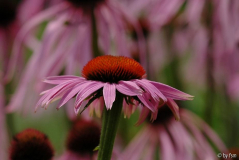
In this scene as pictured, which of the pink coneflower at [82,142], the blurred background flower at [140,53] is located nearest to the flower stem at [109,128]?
the pink coneflower at [82,142]

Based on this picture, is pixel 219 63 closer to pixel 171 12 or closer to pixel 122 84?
pixel 171 12

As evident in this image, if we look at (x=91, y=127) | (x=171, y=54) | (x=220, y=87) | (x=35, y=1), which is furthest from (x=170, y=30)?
(x=91, y=127)

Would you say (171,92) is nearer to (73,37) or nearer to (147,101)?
(147,101)

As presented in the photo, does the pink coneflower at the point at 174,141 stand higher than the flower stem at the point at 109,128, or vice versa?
the flower stem at the point at 109,128

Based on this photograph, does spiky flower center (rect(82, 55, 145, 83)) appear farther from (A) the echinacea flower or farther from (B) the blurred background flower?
(B) the blurred background flower

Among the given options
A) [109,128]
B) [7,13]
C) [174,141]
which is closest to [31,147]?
[109,128]

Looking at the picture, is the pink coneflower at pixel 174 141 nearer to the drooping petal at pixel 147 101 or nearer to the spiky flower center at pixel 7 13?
the drooping petal at pixel 147 101
